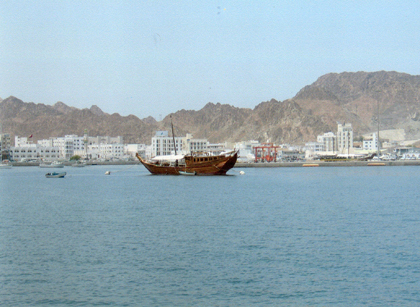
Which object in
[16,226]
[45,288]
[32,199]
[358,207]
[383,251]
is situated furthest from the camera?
[32,199]

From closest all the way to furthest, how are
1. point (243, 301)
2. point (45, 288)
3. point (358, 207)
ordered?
1. point (243, 301)
2. point (45, 288)
3. point (358, 207)

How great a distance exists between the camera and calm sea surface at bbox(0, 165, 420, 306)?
854 inches

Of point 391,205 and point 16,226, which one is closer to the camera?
point 16,226

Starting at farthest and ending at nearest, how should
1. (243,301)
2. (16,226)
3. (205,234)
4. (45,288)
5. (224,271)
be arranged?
(16,226) → (205,234) → (224,271) → (45,288) → (243,301)

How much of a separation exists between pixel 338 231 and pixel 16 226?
22.3 metres

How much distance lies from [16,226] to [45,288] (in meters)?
17.5

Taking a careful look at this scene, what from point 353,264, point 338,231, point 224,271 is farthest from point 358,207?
point 224,271

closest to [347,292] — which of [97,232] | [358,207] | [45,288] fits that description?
[45,288]

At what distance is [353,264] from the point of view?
26094mm

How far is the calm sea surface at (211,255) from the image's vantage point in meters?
21.7

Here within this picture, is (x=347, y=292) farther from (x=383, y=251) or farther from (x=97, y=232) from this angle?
(x=97, y=232)

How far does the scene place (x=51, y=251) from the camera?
29.5 meters

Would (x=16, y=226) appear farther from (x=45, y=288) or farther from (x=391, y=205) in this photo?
(x=391, y=205)

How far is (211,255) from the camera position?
28234 millimetres
